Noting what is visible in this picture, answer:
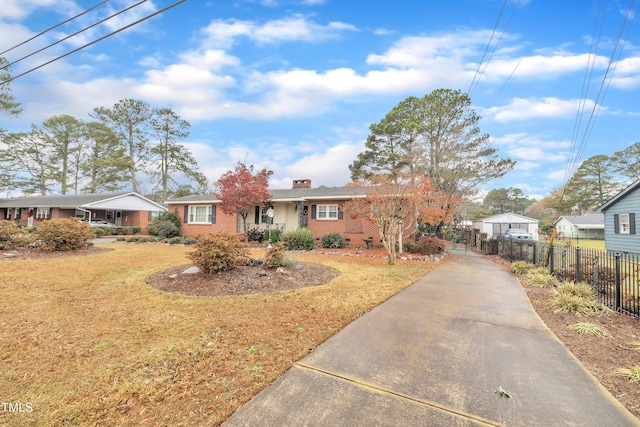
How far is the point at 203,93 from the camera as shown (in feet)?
44.3

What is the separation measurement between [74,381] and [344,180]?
28.8 metres

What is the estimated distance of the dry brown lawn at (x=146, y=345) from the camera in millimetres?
2389

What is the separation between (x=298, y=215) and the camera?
18422mm

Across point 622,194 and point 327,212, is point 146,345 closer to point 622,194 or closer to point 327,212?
point 327,212

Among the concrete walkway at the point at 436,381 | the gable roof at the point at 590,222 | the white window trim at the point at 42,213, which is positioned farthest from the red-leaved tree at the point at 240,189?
the gable roof at the point at 590,222

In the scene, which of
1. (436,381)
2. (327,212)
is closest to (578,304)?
(436,381)

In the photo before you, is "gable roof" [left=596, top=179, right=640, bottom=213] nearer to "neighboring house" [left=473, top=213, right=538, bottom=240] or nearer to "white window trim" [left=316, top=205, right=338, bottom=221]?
"white window trim" [left=316, top=205, right=338, bottom=221]

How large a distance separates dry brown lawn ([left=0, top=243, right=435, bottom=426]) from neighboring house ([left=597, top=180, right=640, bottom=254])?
16.8 m

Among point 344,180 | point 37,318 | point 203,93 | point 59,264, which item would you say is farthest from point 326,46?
point 344,180

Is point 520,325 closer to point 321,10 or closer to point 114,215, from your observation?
point 321,10

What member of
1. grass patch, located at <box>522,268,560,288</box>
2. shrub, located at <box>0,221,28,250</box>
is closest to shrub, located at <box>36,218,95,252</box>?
shrub, located at <box>0,221,28,250</box>

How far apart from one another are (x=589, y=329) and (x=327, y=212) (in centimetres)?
1324

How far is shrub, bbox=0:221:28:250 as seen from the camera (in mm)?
11734

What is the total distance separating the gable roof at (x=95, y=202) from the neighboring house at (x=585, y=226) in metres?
52.3
